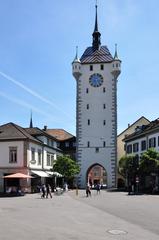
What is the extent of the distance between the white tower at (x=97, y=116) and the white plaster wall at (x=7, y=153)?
20869 mm

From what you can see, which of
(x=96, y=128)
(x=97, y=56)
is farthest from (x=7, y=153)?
(x=97, y=56)

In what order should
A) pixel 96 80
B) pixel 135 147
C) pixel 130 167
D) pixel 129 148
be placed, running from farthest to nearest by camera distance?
pixel 96 80, pixel 129 148, pixel 135 147, pixel 130 167

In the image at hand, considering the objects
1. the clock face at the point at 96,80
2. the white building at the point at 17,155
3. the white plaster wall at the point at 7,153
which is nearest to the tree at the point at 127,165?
the white building at the point at 17,155

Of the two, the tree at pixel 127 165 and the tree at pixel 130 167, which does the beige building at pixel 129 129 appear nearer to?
the tree at pixel 127 165

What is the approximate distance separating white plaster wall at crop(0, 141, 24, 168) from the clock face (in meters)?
25.6

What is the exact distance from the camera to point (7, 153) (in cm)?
5656

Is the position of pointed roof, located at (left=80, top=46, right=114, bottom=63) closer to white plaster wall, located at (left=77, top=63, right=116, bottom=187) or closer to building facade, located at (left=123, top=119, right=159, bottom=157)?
white plaster wall, located at (left=77, top=63, right=116, bottom=187)

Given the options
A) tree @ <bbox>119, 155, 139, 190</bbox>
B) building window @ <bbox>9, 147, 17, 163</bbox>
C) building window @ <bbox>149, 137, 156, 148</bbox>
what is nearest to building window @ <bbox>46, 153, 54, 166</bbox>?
building window @ <bbox>9, 147, 17, 163</bbox>

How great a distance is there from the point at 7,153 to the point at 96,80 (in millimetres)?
27189

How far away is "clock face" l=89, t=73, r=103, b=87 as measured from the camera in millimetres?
77625

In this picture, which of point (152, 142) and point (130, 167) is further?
point (152, 142)

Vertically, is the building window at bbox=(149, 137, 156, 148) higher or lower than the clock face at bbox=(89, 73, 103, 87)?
lower

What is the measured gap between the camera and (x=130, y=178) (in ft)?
205

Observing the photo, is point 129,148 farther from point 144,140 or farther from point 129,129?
point 129,129
